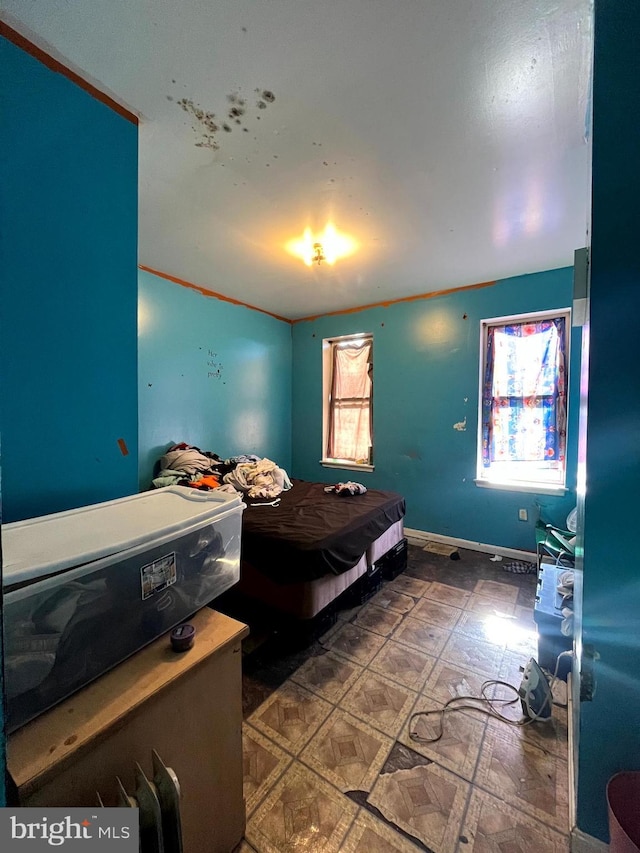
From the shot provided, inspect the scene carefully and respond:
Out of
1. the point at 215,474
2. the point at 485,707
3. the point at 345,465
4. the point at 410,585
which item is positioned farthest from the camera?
the point at 345,465

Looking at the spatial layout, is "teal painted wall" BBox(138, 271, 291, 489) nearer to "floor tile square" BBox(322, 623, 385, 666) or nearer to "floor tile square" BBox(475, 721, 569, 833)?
"floor tile square" BBox(322, 623, 385, 666)

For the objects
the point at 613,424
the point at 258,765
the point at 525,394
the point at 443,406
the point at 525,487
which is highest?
the point at 525,394

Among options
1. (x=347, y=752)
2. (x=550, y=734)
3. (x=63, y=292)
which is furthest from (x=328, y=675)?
(x=63, y=292)

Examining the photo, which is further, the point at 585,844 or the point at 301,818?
the point at 301,818

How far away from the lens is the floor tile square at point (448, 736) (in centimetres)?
130

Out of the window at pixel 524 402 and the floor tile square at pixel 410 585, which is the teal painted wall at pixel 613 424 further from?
the window at pixel 524 402

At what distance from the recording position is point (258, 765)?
128 centimetres

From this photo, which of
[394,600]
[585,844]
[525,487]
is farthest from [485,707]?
[525,487]

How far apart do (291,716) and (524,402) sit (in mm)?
3038

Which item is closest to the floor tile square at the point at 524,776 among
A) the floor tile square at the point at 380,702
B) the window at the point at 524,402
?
the floor tile square at the point at 380,702

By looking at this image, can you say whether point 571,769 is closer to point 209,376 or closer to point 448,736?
point 448,736

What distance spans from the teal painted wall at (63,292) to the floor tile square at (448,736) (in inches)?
62.9

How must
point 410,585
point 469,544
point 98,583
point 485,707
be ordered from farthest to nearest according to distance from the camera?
point 469,544, point 410,585, point 485,707, point 98,583

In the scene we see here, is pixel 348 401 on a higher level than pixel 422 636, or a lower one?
higher
